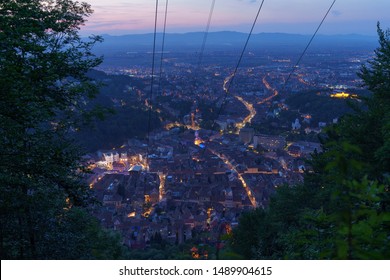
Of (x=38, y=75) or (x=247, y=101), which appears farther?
(x=247, y=101)

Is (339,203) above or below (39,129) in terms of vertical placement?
below

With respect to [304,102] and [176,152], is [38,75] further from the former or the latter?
[304,102]

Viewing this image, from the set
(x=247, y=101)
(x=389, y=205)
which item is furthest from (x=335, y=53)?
(x=389, y=205)

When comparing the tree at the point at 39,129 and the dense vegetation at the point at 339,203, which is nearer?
the dense vegetation at the point at 339,203

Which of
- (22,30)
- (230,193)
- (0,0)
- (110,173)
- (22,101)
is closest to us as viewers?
(22,101)

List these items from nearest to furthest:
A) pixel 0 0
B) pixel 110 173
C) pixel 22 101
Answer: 1. pixel 22 101
2. pixel 0 0
3. pixel 110 173

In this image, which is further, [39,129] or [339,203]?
[39,129]

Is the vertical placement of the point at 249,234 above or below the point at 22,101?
below

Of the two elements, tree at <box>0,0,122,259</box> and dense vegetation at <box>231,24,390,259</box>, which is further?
tree at <box>0,0,122,259</box>
